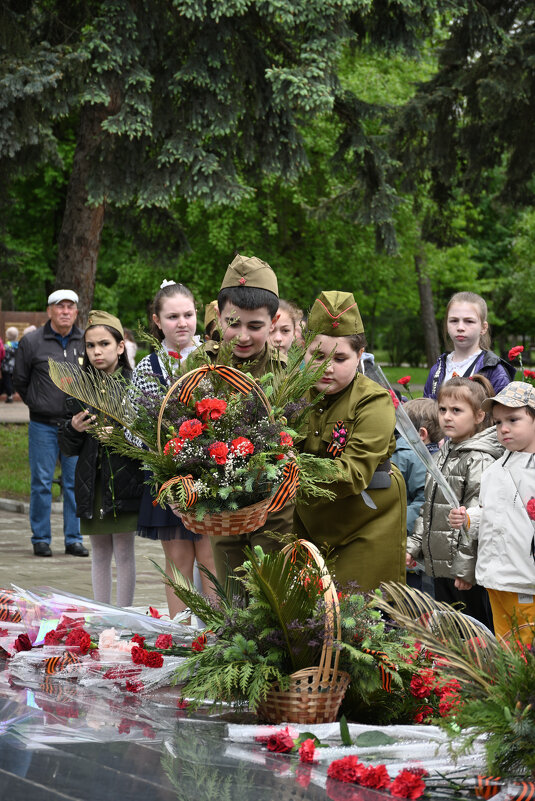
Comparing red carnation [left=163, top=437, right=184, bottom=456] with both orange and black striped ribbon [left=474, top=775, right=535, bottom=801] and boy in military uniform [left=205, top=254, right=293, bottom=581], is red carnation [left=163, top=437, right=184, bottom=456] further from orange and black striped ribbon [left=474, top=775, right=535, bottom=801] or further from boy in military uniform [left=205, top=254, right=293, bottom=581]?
orange and black striped ribbon [left=474, top=775, right=535, bottom=801]

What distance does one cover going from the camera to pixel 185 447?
415cm

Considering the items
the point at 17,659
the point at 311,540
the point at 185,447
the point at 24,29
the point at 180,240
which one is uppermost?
the point at 24,29

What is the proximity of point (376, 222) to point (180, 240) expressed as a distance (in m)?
3.07

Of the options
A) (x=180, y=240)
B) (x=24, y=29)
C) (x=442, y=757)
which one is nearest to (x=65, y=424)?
(x=442, y=757)

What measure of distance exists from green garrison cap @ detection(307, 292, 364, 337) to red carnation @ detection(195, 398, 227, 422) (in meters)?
0.60

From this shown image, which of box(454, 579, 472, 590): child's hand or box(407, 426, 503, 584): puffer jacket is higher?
box(407, 426, 503, 584): puffer jacket

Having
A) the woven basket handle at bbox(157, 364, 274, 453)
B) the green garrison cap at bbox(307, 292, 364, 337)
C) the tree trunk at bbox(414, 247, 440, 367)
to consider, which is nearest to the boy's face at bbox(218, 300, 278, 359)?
the green garrison cap at bbox(307, 292, 364, 337)

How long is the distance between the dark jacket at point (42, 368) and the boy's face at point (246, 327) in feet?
18.8

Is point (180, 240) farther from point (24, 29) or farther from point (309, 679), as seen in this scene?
point (309, 679)

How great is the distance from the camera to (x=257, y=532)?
4855 mm

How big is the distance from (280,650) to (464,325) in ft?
10.4

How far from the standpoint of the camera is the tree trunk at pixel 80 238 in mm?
15969

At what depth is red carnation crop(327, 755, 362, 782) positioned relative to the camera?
3.62 metres

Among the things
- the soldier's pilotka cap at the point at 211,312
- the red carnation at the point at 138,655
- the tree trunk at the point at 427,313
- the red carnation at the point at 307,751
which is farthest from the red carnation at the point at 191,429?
the tree trunk at the point at 427,313
